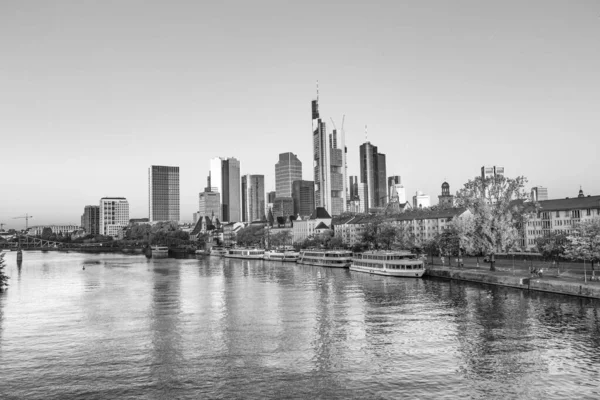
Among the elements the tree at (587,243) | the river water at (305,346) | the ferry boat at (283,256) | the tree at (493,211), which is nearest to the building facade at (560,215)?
the tree at (493,211)

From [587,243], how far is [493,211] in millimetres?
25816

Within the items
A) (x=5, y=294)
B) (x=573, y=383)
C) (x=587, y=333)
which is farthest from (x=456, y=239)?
(x=5, y=294)

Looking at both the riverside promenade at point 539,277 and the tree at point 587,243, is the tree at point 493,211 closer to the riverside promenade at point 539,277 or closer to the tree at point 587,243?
the riverside promenade at point 539,277

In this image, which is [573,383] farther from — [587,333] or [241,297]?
[241,297]

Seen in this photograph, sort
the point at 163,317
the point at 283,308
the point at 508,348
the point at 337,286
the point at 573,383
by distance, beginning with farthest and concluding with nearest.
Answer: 1. the point at 337,286
2. the point at 283,308
3. the point at 163,317
4. the point at 508,348
5. the point at 573,383

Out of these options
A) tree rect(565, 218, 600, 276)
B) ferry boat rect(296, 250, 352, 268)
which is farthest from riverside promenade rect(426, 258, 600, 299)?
ferry boat rect(296, 250, 352, 268)

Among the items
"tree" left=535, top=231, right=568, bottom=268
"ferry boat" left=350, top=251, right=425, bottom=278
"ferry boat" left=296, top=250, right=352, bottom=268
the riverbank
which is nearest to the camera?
the riverbank

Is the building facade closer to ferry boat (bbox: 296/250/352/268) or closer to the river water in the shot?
ferry boat (bbox: 296/250/352/268)

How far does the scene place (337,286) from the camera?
96.2 m

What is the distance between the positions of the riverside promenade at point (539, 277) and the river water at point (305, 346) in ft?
6.50

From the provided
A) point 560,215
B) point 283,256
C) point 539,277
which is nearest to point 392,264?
point 539,277

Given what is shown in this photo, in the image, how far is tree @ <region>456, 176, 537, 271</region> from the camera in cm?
9994

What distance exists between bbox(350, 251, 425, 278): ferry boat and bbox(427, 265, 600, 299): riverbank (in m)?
4.47

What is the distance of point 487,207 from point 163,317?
68721 mm
